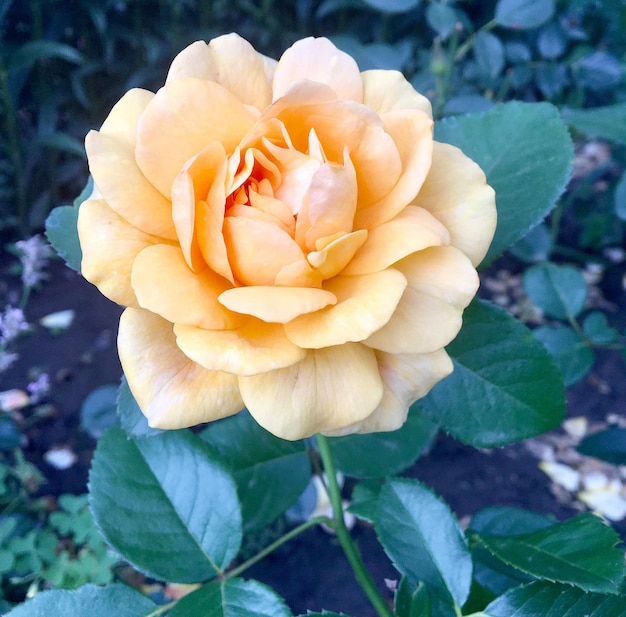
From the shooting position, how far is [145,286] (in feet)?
1.14

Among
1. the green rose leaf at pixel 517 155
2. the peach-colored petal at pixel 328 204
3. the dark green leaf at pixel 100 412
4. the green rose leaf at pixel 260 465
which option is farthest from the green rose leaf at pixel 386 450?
the dark green leaf at pixel 100 412

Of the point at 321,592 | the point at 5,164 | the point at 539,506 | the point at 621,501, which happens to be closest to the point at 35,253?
the point at 5,164

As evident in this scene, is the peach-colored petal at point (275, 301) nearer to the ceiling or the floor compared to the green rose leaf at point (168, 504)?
nearer to the ceiling

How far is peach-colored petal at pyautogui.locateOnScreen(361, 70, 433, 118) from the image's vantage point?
1.44 ft

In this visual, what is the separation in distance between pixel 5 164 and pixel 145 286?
1.57 meters

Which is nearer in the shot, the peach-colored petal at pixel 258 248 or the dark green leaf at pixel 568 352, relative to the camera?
the peach-colored petal at pixel 258 248

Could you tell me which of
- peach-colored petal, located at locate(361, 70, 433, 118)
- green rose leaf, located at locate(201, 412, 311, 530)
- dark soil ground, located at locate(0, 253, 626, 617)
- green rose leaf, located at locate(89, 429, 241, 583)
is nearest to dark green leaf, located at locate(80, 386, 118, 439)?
dark soil ground, located at locate(0, 253, 626, 617)

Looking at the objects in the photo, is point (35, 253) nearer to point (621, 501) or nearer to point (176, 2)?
point (176, 2)

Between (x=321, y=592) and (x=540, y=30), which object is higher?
(x=540, y=30)

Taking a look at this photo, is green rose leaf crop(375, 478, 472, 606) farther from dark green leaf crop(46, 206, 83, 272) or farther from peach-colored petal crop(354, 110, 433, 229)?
dark green leaf crop(46, 206, 83, 272)

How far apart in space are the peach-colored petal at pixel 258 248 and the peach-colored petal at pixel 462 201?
4.4 inches

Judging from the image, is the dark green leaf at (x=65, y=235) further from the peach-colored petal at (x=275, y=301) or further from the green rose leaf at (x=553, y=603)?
the green rose leaf at (x=553, y=603)

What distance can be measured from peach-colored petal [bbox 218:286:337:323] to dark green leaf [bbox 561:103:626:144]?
0.66 meters

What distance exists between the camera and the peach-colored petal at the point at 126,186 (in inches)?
14.8
